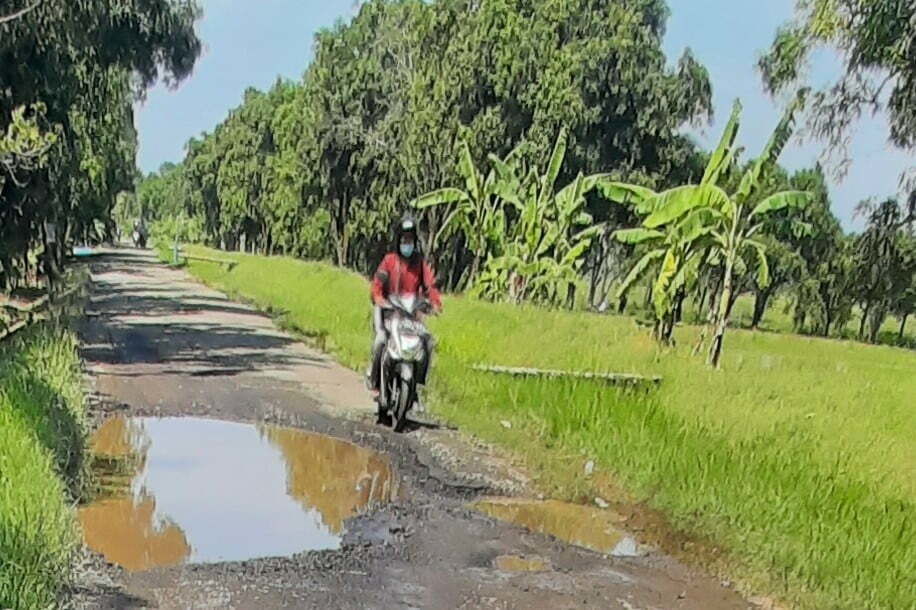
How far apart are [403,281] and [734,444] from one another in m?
3.44

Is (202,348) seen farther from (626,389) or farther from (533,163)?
(533,163)

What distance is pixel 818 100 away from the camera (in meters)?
11.5

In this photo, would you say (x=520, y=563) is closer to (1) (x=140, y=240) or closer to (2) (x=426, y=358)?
(2) (x=426, y=358)

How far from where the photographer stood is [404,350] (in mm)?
10438

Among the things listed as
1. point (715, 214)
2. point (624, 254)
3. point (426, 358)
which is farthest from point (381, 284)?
point (624, 254)

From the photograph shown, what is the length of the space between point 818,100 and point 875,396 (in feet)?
16.5

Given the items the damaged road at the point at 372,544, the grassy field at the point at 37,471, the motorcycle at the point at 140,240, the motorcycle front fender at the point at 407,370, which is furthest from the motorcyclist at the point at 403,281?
the motorcycle at the point at 140,240

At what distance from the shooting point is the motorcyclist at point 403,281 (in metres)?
10.6

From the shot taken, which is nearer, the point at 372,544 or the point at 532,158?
the point at 372,544

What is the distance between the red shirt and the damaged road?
1.29 m

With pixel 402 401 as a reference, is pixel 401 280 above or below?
above

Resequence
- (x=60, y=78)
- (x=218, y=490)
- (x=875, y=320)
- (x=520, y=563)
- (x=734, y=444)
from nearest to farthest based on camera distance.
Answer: (x=520, y=563) → (x=218, y=490) → (x=734, y=444) → (x=60, y=78) → (x=875, y=320)

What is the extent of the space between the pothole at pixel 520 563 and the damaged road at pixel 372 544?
0.01 metres

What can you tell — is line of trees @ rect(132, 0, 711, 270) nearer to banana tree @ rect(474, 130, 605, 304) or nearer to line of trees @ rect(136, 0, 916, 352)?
line of trees @ rect(136, 0, 916, 352)
